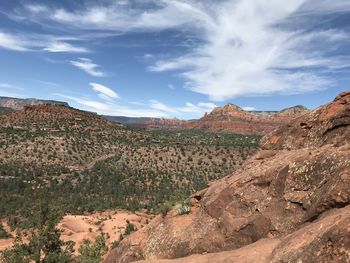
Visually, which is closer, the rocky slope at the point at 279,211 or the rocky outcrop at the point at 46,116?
the rocky slope at the point at 279,211

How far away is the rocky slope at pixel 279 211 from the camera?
35.3 feet

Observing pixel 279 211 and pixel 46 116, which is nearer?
pixel 279 211

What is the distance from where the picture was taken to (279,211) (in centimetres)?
1411

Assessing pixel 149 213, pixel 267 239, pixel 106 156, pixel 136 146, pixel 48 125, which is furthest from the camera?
pixel 48 125

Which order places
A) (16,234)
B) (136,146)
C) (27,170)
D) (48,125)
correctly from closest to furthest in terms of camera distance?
(16,234) → (27,170) → (136,146) → (48,125)

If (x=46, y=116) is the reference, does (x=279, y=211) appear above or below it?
below

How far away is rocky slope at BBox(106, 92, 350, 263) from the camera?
10758mm

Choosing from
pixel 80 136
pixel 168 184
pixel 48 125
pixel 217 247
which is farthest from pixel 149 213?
pixel 48 125

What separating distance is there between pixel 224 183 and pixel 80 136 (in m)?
92.3

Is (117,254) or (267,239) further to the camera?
(117,254)

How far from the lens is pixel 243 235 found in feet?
47.6

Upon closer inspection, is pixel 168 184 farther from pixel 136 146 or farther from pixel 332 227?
pixel 332 227

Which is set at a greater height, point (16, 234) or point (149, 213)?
point (149, 213)

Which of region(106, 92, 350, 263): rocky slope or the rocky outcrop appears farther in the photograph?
the rocky outcrop
